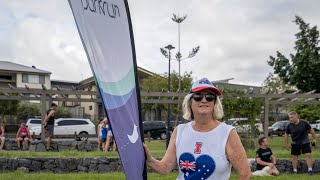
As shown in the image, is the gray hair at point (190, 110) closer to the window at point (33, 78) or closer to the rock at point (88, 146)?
the rock at point (88, 146)

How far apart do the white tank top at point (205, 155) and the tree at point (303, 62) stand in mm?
23977

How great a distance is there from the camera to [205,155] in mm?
3227

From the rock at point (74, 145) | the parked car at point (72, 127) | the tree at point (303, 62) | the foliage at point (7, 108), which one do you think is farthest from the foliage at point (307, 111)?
the foliage at point (7, 108)

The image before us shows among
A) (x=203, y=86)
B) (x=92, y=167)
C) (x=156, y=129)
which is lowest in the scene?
(x=92, y=167)

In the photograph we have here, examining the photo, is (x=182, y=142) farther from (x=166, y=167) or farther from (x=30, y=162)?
(x=30, y=162)

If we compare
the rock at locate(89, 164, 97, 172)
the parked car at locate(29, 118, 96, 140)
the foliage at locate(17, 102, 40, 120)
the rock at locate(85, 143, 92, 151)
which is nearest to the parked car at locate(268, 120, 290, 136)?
the parked car at locate(29, 118, 96, 140)

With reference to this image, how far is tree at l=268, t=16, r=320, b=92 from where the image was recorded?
26.0 m

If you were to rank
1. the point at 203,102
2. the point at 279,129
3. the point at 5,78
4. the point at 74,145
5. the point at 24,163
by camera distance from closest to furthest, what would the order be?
Answer: the point at 203,102, the point at 24,163, the point at 74,145, the point at 279,129, the point at 5,78

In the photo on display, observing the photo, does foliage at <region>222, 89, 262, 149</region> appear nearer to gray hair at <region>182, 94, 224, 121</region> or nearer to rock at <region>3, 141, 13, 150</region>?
rock at <region>3, 141, 13, 150</region>

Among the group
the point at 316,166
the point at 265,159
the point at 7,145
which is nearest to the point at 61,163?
the point at 265,159

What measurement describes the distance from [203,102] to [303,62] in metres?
24.2

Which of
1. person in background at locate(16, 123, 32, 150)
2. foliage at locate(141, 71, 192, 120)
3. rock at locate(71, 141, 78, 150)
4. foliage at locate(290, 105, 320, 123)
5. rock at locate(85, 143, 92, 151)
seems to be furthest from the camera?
foliage at locate(141, 71, 192, 120)

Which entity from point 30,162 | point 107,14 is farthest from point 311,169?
point 107,14

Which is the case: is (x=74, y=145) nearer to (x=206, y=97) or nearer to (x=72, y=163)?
(x=72, y=163)
